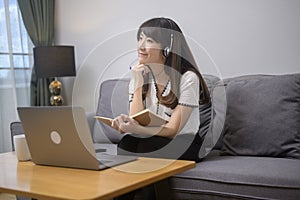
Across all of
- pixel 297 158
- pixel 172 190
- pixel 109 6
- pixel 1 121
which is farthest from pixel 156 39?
pixel 1 121

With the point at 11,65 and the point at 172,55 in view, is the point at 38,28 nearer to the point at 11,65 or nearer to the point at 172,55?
the point at 11,65

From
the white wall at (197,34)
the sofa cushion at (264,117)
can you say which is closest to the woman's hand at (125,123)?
the sofa cushion at (264,117)

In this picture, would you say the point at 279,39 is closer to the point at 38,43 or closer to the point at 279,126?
the point at 279,126

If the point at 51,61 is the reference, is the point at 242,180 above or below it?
below

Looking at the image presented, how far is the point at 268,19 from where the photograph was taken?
8.55 feet

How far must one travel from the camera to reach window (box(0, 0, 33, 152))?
3.32m

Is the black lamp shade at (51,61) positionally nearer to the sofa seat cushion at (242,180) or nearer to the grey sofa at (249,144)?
the grey sofa at (249,144)

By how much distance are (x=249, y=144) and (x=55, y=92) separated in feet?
6.11

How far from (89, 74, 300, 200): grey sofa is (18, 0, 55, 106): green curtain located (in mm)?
1188

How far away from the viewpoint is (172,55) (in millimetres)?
2021

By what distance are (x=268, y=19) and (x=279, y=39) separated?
0.49 ft

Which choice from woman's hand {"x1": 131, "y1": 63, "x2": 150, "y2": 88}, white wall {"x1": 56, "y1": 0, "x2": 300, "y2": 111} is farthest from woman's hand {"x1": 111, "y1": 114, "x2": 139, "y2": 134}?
white wall {"x1": 56, "y1": 0, "x2": 300, "y2": 111}

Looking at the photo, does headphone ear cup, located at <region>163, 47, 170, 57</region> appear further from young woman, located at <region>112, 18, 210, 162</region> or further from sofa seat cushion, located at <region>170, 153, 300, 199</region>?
sofa seat cushion, located at <region>170, 153, 300, 199</region>

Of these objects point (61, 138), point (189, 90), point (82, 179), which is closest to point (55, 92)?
point (189, 90)
